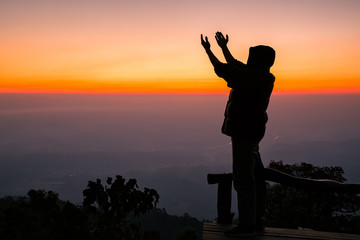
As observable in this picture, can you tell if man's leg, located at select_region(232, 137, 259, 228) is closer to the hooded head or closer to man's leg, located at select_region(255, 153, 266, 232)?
man's leg, located at select_region(255, 153, 266, 232)

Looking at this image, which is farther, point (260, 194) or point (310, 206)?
point (310, 206)

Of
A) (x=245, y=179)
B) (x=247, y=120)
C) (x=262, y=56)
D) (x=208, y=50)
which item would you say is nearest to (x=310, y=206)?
(x=245, y=179)

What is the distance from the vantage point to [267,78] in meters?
4.67

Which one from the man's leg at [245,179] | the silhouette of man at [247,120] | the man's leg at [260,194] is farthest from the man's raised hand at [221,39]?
the man's leg at [260,194]

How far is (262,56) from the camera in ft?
15.5

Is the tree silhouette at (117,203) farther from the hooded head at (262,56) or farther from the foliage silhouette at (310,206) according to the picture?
the foliage silhouette at (310,206)

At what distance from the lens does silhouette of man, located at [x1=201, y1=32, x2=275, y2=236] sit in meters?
4.65

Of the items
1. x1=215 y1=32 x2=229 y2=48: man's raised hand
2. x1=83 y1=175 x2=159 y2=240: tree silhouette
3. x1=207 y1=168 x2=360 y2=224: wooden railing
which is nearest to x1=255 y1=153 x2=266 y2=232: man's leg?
x1=207 y1=168 x2=360 y2=224: wooden railing

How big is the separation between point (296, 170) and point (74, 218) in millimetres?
18275

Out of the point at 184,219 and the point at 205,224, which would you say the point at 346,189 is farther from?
the point at 184,219

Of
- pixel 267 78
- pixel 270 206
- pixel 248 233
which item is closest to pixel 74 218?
pixel 248 233

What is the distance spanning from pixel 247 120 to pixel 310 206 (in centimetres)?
1835

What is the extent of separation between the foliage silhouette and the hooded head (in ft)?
54.5

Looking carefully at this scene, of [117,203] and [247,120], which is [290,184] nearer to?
[247,120]
